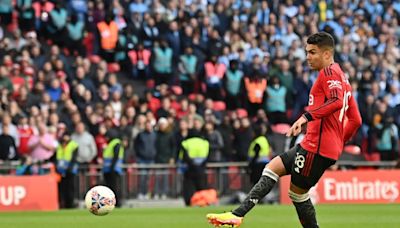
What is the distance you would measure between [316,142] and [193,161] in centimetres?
1355

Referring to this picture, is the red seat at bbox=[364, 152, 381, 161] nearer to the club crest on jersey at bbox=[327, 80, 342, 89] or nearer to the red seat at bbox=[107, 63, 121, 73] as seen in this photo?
the red seat at bbox=[107, 63, 121, 73]

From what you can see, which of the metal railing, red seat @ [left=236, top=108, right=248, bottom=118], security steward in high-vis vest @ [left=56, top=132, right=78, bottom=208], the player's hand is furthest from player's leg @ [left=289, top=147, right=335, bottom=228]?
red seat @ [left=236, top=108, right=248, bottom=118]

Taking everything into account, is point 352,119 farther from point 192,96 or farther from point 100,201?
point 192,96

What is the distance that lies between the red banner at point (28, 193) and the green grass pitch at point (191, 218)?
1606mm

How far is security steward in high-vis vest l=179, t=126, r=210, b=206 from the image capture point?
25469 millimetres

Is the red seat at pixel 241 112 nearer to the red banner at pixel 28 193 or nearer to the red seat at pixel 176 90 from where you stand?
the red seat at pixel 176 90

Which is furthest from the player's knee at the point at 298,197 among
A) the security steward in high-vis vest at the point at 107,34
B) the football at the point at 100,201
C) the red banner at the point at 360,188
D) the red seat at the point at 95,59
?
the security steward in high-vis vest at the point at 107,34

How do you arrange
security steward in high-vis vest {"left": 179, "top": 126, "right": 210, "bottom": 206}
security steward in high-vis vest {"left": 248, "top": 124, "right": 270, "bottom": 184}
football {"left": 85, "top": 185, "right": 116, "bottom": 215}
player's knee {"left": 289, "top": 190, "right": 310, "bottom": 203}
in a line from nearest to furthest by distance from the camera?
player's knee {"left": 289, "top": 190, "right": 310, "bottom": 203} → football {"left": 85, "top": 185, "right": 116, "bottom": 215} → security steward in high-vis vest {"left": 179, "top": 126, "right": 210, "bottom": 206} → security steward in high-vis vest {"left": 248, "top": 124, "right": 270, "bottom": 184}

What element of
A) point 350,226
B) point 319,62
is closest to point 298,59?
point 350,226

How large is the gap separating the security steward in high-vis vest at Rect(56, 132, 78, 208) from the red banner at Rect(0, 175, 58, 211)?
43cm

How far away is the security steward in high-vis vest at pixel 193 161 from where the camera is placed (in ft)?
83.6

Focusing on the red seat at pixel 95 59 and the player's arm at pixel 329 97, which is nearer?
the player's arm at pixel 329 97

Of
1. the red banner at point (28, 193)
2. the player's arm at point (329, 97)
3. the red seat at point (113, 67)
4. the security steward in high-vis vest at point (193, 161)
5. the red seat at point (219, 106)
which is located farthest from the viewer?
the red seat at point (219, 106)

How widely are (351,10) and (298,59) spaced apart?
4556 mm
